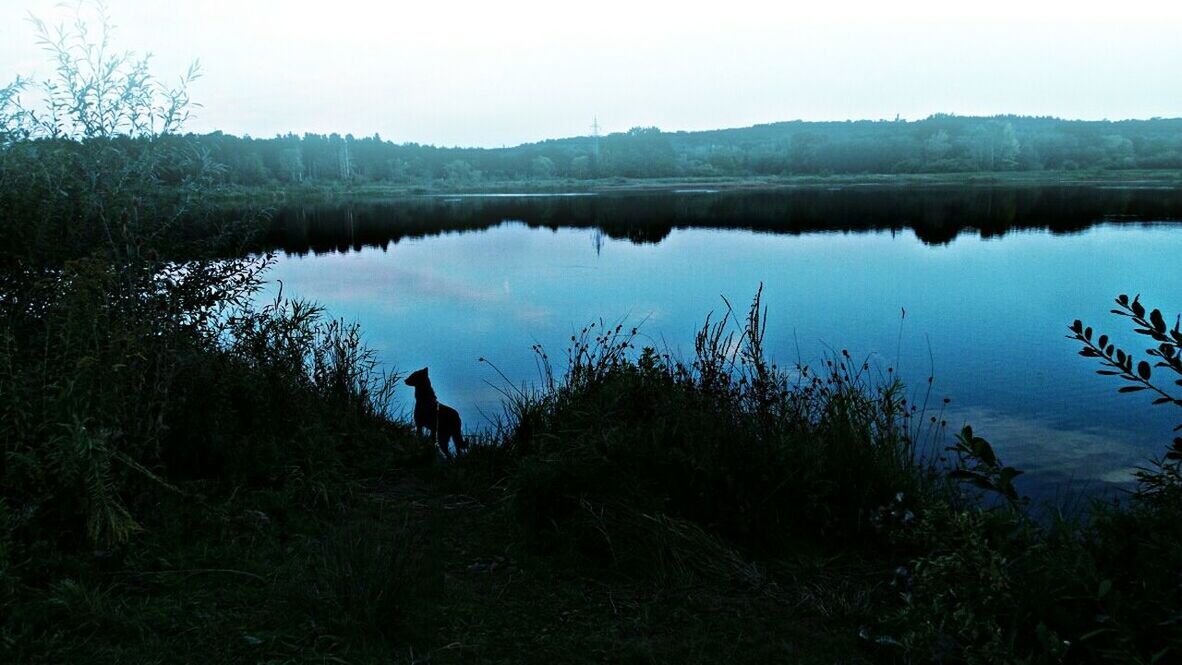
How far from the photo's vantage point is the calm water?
33.4 feet

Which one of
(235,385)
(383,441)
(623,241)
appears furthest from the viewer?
(623,241)

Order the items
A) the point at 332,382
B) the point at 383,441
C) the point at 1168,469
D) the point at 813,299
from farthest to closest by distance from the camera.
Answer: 1. the point at 813,299
2. the point at 332,382
3. the point at 383,441
4. the point at 1168,469

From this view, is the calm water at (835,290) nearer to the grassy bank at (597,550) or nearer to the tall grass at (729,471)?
the tall grass at (729,471)

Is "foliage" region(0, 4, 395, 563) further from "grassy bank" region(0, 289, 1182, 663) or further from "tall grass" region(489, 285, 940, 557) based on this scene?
"tall grass" region(489, 285, 940, 557)

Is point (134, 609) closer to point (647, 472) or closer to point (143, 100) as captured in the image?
point (647, 472)

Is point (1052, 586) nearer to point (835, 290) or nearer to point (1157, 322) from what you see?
point (1157, 322)

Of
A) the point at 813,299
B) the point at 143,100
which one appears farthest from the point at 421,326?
the point at 143,100

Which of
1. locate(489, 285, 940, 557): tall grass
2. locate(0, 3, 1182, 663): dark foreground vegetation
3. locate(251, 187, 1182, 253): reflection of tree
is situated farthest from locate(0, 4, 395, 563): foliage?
locate(251, 187, 1182, 253): reflection of tree

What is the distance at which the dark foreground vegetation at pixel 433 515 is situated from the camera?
3.34m

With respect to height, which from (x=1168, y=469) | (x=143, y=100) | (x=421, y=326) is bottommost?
(x=421, y=326)

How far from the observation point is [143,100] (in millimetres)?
5398

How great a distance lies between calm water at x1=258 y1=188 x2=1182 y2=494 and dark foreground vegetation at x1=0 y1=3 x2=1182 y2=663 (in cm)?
360

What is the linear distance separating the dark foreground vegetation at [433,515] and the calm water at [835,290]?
3.60m

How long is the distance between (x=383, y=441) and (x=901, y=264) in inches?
881
